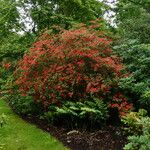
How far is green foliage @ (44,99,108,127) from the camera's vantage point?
1145 cm

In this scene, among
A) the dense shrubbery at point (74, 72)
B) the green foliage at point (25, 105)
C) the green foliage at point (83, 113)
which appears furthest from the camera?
the green foliage at point (25, 105)

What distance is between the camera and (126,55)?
12750 millimetres

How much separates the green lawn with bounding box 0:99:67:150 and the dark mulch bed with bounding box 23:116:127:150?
1.00 ft

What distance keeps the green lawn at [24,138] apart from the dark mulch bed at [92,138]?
306mm

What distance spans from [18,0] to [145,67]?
8.41 meters

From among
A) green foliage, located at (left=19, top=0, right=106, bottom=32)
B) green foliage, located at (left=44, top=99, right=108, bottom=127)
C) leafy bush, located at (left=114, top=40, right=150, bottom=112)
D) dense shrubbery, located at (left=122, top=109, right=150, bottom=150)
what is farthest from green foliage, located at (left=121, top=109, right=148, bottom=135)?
green foliage, located at (left=19, top=0, right=106, bottom=32)

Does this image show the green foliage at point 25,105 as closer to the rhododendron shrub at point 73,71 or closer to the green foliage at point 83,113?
the rhododendron shrub at point 73,71

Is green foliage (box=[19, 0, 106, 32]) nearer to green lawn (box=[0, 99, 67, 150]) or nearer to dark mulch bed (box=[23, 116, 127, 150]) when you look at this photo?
green lawn (box=[0, 99, 67, 150])

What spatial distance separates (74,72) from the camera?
1215 cm

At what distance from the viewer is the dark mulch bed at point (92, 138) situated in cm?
1049

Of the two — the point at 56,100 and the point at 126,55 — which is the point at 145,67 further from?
the point at 56,100

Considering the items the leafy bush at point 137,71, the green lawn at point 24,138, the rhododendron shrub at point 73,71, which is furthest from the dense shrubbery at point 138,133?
the green lawn at point 24,138

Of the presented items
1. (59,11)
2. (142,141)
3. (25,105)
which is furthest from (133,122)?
(59,11)

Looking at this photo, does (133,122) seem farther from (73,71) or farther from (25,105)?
(25,105)
